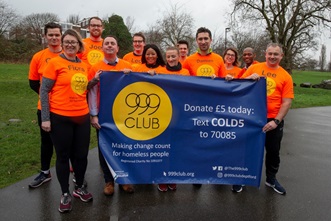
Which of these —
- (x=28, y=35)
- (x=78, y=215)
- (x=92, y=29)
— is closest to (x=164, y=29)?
(x=28, y=35)

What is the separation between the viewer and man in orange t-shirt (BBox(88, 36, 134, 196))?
147 inches

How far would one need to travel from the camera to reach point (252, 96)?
3850 millimetres

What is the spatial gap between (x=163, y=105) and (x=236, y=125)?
99 centimetres

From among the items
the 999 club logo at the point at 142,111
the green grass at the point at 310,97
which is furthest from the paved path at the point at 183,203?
the green grass at the point at 310,97

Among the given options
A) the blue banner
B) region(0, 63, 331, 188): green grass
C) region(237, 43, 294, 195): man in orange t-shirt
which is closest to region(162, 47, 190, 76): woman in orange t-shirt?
the blue banner

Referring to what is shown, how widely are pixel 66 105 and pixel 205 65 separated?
221 cm

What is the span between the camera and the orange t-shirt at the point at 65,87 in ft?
10.8

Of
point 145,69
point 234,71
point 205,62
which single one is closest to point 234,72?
point 234,71

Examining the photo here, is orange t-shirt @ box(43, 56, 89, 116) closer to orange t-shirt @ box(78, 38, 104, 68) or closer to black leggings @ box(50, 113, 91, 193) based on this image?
black leggings @ box(50, 113, 91, 193)

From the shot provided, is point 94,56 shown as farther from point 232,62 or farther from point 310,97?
point 310,97

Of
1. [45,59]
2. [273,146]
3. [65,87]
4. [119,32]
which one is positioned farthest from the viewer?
[119,32]

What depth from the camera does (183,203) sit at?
378cm

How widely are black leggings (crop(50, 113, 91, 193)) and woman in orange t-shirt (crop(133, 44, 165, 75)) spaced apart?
1.07m

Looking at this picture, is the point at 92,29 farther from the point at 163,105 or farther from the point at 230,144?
the point at 230,144
